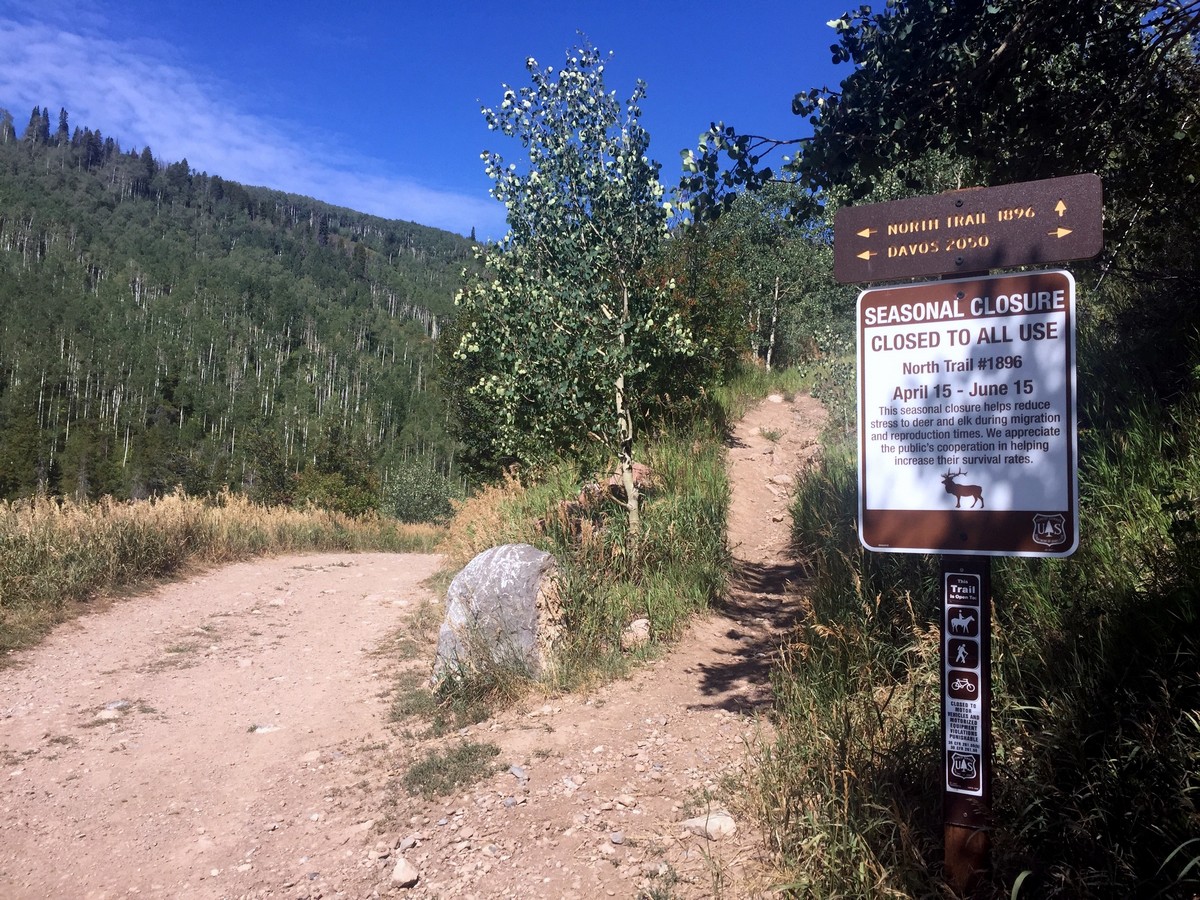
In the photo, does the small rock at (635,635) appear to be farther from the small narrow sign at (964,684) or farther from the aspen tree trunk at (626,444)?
the small narrow sign at (964,684)

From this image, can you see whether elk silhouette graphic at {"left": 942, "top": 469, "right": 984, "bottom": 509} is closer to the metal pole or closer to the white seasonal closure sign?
the white seasonal closure sign

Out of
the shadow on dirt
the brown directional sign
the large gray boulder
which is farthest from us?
the large gray boulder

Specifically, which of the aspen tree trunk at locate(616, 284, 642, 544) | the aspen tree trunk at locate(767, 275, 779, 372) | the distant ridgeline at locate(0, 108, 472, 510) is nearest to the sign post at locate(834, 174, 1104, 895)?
the aspen tree trunk at locate(616, 284, 642, 544)

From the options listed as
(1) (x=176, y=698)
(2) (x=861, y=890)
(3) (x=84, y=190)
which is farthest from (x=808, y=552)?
(3) (x=84, y=190)

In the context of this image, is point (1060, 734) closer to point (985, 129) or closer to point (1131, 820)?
point (1131, 820)

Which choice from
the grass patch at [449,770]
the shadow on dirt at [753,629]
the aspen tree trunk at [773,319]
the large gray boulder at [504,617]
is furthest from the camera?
the aspen tree trunk at [773,319]

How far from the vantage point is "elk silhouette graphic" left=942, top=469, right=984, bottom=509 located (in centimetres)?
206

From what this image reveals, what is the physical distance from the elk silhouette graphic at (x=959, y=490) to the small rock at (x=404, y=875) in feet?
9.37

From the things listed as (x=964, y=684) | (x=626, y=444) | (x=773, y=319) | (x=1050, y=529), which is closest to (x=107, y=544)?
(x=626, y=444)

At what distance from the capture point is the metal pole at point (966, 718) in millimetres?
2105

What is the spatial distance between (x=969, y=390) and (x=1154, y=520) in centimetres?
198

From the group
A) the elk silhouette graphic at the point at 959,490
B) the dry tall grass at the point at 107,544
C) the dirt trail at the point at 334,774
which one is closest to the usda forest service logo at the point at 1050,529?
the elk silhouette graphic at the point at 959,490

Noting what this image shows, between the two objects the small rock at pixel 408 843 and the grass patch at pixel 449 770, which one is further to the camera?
the grass patch at pixel 449 770

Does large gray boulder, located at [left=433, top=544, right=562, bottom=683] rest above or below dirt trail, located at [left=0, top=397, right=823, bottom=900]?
above
